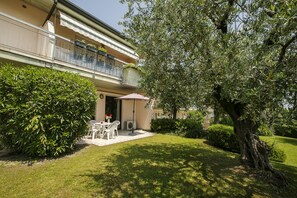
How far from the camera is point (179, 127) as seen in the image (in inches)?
617

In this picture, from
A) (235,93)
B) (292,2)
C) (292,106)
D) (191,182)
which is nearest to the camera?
(292,2)

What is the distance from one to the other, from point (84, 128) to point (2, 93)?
355 cm

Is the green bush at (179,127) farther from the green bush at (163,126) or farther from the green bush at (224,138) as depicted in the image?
the green bush at (224,138)

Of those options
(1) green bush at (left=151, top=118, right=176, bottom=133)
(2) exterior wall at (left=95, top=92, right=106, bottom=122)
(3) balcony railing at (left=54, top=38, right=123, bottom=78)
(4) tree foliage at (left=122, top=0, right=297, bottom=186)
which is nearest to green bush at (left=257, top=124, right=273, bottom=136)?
(4) tree foliage at (left=122, top=0, right=297, bottom=186)

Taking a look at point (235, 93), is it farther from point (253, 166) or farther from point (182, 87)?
point (253, 166)

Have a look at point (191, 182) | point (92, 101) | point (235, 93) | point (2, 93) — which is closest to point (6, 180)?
point (2, 93)

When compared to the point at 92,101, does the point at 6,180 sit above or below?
below

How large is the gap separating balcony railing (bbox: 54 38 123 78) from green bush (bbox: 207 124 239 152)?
855 cm

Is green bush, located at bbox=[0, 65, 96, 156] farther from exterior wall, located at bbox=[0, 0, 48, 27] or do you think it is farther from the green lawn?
exterior wall, located at bbox=[0, 0, 48, 27]

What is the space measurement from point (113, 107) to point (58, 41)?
25.7 ft

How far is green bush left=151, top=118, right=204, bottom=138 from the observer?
1469 cm

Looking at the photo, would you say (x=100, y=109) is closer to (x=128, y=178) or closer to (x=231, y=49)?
(x=128, y=178)

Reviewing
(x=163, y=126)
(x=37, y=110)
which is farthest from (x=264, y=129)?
(x=163, y=126)

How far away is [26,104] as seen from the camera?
21.1ft
